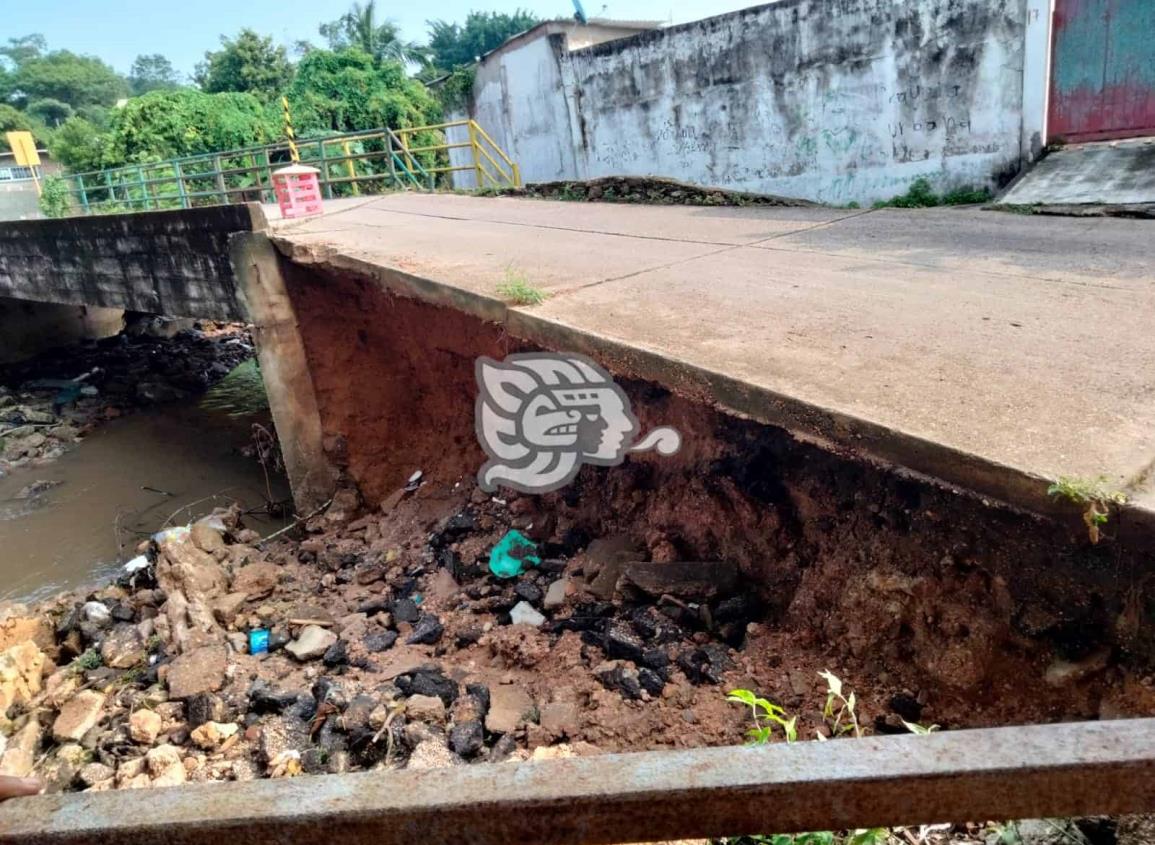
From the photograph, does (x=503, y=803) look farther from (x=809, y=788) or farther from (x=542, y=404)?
(x=542, y=404)

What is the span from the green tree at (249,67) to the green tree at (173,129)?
680cm

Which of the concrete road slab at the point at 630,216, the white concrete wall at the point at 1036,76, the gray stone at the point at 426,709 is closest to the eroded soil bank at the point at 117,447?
the concrete road slab at the point at 630,216

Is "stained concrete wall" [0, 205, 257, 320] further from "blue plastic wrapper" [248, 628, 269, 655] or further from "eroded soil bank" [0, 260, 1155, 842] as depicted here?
"blue plastic wrapper" [248, 628, 269, 655]

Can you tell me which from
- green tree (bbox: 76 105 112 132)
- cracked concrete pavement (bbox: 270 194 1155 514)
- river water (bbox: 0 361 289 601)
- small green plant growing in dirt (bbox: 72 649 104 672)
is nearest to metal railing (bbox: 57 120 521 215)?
river water (bbox: 0 361 289 601)

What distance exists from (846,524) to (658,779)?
7.29ft

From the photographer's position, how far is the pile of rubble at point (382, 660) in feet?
9.66

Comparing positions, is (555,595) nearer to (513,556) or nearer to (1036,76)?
(513,556)

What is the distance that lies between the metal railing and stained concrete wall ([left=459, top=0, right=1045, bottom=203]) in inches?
87.9

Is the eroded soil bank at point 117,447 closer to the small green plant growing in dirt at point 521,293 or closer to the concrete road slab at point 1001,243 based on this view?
the small green plant growing in dirt at point 521,293

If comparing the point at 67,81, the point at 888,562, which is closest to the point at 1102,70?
the point at 888,562

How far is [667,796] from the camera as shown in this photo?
0.86 m

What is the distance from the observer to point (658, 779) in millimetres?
872

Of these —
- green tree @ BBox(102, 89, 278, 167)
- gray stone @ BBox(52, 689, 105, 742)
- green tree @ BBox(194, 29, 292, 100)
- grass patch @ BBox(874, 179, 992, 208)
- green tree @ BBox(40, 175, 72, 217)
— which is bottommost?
gray stone @ BBox(52, 689, 105, 742)

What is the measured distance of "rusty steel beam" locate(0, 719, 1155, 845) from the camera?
0.83 meters
